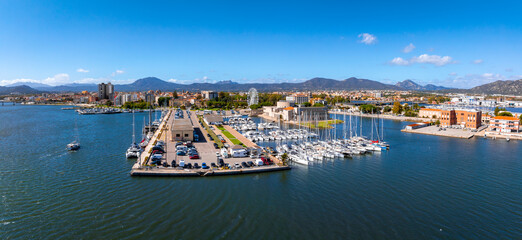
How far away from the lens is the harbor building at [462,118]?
32381 millimetres

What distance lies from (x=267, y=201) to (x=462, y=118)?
105 ft

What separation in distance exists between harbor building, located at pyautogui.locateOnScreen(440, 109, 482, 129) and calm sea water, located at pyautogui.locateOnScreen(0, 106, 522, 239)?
17440mm

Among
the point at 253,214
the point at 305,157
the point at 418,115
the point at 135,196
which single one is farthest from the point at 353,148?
the point at 418,115

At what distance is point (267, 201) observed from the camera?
11.0m

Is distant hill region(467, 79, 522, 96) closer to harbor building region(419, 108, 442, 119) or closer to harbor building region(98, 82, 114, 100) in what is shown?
harbor building region(419, 108, 442, 119)

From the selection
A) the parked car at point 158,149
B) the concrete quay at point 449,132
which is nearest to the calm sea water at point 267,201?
the parked car at point 158,149

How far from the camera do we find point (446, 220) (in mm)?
9789

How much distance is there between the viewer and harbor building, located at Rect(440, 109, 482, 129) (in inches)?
1275

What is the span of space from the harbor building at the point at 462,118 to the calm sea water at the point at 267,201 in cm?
1744

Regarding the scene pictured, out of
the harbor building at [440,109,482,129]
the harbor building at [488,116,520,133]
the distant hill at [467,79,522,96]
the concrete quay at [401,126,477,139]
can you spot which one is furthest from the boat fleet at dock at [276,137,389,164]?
the distant hill at [467,79,522,96]

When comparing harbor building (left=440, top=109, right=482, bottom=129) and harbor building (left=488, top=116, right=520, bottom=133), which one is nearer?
harbor building (left=488, top=116, right=520, bottom=133)

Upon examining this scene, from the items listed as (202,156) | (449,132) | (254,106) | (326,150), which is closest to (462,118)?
(449,132)

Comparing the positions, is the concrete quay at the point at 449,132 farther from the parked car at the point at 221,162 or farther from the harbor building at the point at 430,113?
the parked car at the point at 221,162

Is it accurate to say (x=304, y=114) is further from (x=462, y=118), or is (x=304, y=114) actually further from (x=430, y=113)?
(x=430, y=113)
